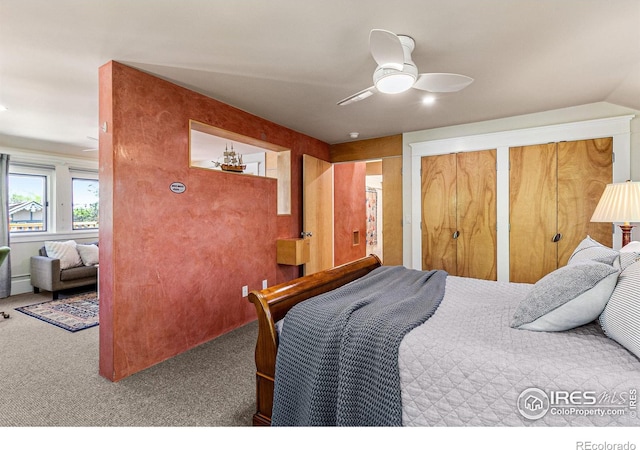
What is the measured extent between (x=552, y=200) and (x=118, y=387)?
4464mm

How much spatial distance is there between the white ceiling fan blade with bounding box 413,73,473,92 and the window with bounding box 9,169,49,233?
599 centimetres

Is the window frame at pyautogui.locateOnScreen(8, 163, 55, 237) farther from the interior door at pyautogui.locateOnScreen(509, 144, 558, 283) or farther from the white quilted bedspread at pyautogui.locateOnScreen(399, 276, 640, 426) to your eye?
the interior door at pyautogui.locateOnScreen(509, 144, 558, 283)

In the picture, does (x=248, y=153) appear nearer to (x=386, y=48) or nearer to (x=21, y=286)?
(x=21, y=286)

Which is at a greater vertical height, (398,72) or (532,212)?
(398,72)

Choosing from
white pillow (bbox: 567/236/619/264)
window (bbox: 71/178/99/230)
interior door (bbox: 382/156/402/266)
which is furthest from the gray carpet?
window (bbox: 71/178/99/230)

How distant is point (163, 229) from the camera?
261 cm

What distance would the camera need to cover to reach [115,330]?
7.50 ft

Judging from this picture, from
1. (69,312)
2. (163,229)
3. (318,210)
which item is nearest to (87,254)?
(69,312)

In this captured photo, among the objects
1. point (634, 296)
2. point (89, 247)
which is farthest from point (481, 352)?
point (89, 247)

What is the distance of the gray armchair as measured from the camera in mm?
4383

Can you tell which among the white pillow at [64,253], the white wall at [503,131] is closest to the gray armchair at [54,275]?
the white pillow at [64,253]

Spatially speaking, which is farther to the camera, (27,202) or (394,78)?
(27,202)

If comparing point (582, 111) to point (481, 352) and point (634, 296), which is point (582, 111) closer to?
point (634, 296)

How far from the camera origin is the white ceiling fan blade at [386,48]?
1628 millimetres
